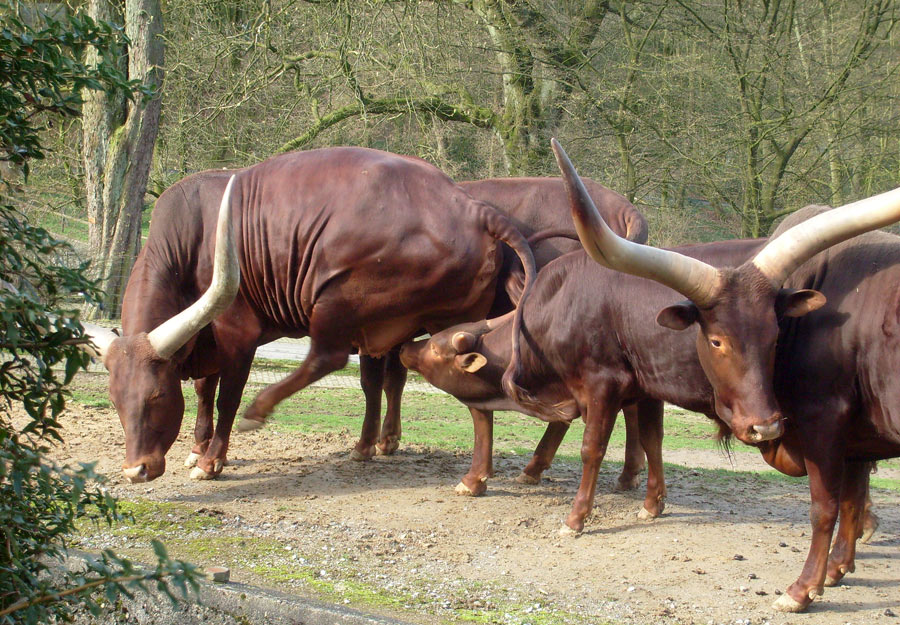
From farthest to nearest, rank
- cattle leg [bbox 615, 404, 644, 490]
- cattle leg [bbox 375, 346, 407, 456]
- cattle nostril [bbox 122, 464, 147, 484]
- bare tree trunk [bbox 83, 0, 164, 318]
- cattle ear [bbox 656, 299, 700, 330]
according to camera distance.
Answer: bare tree trunk [bbox 83, 0, 164, 318] → cattle leg [bbox 375, 346, 407, 456] → cattle leg [bbox 615, 404, 644, 490] → cattle nostril [bbox 122, 464, 147, 484] → cattle ear [bbox 656, 299, 700, 330]

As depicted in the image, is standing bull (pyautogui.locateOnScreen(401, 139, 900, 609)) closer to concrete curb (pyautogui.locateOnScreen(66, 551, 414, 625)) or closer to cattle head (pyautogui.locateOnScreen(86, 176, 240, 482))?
cattle head (pyautogui.locateOnScreen(86, 176, 240, 482))

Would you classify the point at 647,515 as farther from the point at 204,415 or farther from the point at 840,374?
the point at 204,415

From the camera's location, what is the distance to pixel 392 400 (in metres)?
7.74

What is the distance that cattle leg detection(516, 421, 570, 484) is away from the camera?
275 inches

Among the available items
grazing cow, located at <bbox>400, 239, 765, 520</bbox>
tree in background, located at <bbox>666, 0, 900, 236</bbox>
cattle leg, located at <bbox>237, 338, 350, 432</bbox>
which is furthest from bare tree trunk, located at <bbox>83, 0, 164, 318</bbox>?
grazing cow, located at <bbox>400, 239, 765, 520</bbox>

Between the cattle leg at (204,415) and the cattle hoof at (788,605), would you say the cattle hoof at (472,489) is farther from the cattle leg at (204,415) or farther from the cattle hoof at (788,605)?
the cattle hoof at (788,605)

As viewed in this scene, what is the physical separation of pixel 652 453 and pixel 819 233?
2.15 meters

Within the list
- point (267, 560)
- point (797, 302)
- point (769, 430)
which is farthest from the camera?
point (267, 560)

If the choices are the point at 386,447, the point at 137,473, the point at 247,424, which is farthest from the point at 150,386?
the point at 386,447

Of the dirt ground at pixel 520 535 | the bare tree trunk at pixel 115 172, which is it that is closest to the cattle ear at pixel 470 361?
the dirt ground at pixel 520 535

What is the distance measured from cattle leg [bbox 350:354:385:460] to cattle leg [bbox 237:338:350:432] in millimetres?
961

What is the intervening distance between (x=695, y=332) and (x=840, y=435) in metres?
1.04

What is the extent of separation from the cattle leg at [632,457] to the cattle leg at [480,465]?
1009 mm

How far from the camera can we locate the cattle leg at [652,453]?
6215 millimetres
